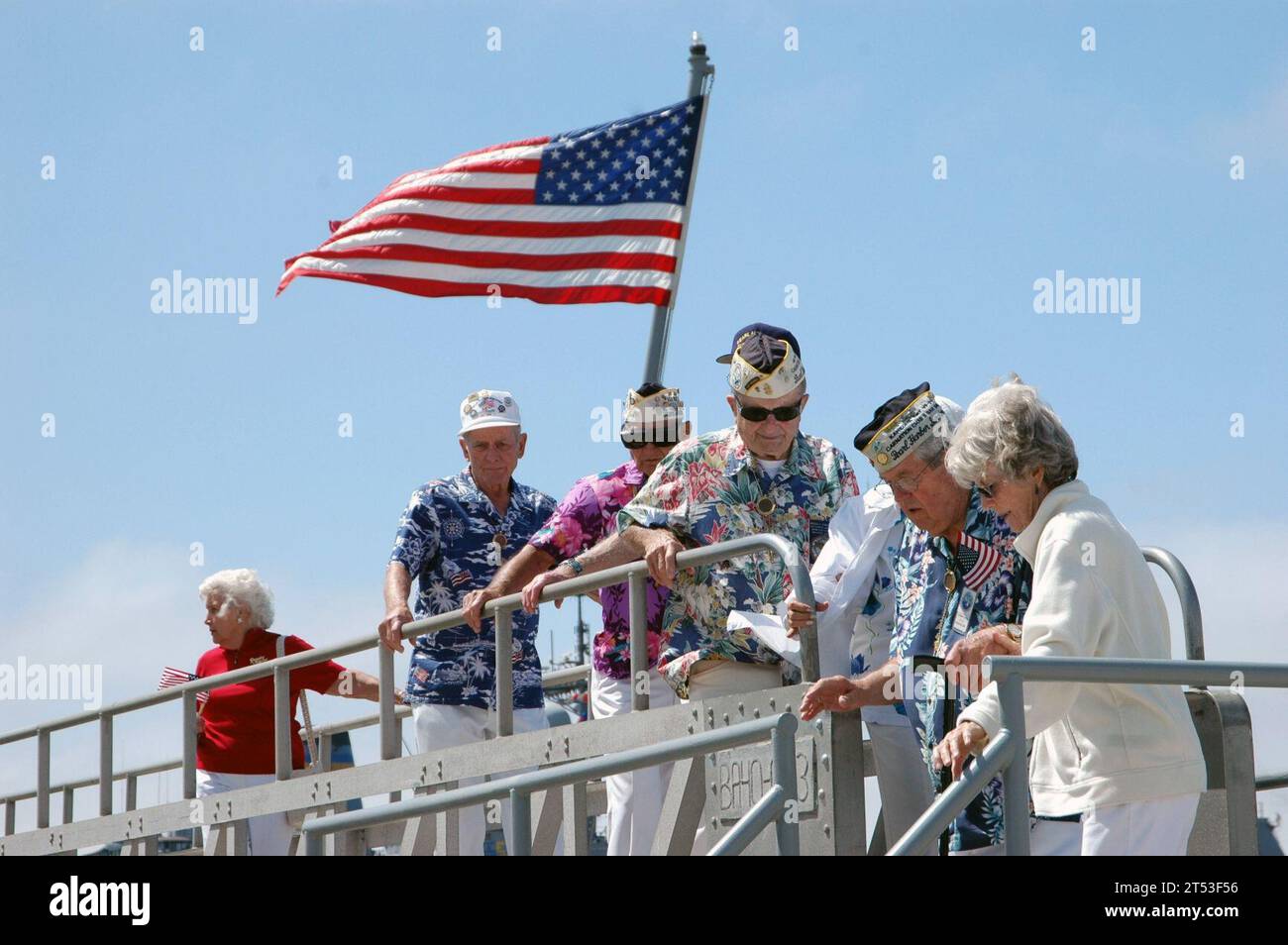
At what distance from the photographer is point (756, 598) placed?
282 inches

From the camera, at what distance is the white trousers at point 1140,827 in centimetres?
463

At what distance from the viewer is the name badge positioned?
18.5ft

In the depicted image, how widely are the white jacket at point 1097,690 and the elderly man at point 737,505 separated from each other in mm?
2267

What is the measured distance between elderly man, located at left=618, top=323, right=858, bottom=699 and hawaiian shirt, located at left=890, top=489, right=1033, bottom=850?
121 centimetres

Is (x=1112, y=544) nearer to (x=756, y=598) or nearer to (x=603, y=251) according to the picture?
(x=756, y=598)

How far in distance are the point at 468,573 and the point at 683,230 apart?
377 centimetres

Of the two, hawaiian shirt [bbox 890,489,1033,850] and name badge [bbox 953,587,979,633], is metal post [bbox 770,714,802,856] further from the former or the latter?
name badge [bbox 953,587,979,633]

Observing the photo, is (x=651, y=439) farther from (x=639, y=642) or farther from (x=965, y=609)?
(x=965, y=609)

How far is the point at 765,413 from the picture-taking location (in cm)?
714

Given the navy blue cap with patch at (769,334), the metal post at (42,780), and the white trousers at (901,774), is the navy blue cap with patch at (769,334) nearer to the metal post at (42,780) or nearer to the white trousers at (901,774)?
the white trousers at (901,774)

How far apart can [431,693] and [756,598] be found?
2.34m

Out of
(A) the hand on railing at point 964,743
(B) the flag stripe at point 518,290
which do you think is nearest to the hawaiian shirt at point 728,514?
(A) the hand on railing at point 964,743
